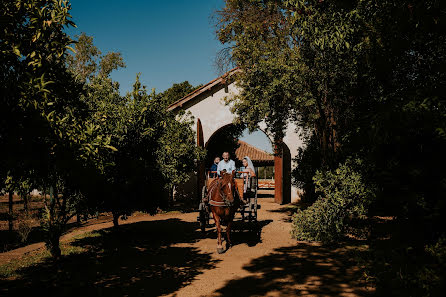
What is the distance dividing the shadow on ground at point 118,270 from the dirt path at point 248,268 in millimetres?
33

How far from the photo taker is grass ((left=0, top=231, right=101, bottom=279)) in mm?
7560

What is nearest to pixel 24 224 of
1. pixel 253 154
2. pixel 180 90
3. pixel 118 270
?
pixel 118 270

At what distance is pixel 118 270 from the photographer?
758 cm

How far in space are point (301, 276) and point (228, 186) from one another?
3355mm

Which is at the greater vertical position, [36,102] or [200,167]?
[36,102]

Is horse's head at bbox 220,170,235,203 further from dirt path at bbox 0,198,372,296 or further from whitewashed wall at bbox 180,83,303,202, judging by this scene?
whitewashed wall at bbox 180,83,303,202

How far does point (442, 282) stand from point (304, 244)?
17.9ft

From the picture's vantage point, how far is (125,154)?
9680mm

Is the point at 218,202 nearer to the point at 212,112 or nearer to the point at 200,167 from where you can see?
the point at 200,167

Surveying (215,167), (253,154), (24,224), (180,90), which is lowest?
(24,224)

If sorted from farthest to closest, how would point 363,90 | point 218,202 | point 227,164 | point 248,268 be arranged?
1. point 227,164
2. point 218,202
3. point 363,90
4. point 248,268

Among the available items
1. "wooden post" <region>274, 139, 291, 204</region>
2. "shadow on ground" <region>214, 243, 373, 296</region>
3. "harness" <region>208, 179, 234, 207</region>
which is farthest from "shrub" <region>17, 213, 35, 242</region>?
"wooden post" <region>274, 139, 291, 204</region>

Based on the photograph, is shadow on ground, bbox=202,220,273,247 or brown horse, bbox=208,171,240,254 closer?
brown horse, bbox=208,171,240,254

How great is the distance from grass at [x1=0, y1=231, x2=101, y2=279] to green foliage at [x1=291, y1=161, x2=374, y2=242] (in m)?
7.61
